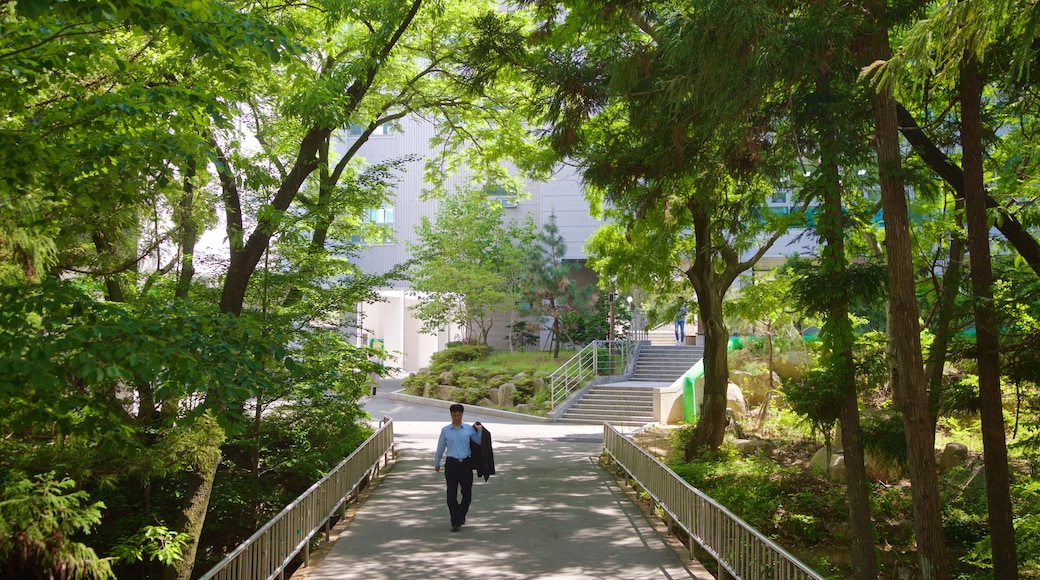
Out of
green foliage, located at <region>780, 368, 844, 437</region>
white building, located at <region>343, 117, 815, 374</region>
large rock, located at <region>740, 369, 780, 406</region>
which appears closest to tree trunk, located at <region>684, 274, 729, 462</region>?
green foliage, located at <region>780, 368, 844, 437</region>

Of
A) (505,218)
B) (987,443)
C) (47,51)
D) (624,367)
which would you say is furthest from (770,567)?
(505,218)

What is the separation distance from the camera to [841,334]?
883cm

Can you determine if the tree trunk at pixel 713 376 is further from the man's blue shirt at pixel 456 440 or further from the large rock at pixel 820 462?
the man's blue shirt at pixel 456 440

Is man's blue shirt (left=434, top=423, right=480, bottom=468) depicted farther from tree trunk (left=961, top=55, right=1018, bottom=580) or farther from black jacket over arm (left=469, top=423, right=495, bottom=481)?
tree trunk (left=961, top=55, right=1018, bottom=580)

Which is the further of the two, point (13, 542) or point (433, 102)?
point (433, 102)

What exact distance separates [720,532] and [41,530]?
20.5 feet

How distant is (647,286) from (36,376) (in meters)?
14.3

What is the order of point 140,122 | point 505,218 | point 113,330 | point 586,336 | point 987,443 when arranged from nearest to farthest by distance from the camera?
point 113,330, point 140,122, point 987,443, point 586,336, point 505,218

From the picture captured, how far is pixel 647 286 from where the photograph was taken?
1778 cm

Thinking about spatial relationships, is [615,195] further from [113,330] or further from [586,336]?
[586,336]

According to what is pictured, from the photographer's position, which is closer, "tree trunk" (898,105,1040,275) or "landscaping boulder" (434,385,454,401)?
"tree trunk" (898,105,1040,275)

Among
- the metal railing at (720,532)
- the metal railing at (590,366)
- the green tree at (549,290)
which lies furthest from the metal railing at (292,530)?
the green tree at (549,290)

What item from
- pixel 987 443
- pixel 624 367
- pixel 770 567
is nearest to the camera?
pixel 770 567

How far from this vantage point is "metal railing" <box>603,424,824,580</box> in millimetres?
6871
